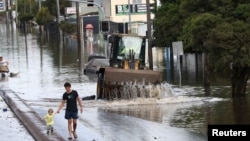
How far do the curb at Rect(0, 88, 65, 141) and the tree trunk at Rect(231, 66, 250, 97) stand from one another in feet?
34.0

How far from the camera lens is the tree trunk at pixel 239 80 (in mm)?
30625

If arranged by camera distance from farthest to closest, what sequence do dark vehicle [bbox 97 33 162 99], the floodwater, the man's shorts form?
dark vehicle [bbox 97 33 162 99]
the floodwater
the man's shorts

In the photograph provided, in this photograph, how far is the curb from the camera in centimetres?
1666

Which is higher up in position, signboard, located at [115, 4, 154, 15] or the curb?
signboard, located at [115, 4, 154, 15]

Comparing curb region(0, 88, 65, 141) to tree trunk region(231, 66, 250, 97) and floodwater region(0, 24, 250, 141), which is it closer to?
floodwater region(0, 24, 250, 141)

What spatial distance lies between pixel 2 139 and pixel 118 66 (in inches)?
547

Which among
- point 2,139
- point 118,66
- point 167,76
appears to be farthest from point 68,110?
point 167,76

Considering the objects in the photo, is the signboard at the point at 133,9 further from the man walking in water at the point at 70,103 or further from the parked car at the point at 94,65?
the man walking in water at the point at 70,103

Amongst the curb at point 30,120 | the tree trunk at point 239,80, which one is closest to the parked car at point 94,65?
the tree trunk at point 239,80

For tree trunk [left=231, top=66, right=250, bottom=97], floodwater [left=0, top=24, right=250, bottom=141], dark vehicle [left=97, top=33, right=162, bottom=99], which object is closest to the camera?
floodwater [left=0, top=24, right=250, bottom=141]

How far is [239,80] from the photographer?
1224 inches

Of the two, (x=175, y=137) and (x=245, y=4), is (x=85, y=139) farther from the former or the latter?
(x=245, y=4)

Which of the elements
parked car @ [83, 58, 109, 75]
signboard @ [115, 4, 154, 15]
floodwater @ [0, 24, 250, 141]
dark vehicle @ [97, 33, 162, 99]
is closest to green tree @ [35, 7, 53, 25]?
signboard @ [115, 4, 154, 15]

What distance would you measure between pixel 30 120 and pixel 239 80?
13.9 m
